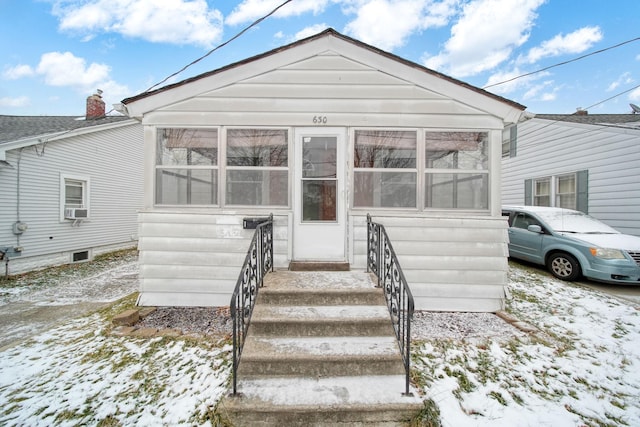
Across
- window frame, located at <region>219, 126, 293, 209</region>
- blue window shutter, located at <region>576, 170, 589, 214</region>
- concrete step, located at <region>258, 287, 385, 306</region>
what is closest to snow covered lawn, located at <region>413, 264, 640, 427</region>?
concrete step, located at <region>258, 287, 385, 306</region>

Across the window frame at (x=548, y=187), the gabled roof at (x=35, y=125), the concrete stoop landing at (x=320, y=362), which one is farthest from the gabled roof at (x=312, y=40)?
the window frame at (x=548, y=187)

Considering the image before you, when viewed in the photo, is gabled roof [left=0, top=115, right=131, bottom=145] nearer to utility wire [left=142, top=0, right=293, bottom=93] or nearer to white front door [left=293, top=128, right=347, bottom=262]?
utility wire [left=142, top=0, right=293, bottom=93]

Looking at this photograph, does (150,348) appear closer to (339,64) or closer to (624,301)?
(339,64)

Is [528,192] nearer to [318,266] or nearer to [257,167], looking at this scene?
[318,266]

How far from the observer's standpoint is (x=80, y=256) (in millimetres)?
8305

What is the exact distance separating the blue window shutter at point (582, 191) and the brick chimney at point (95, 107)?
17062 mm

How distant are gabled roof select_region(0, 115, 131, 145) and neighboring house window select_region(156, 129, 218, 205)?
5.87m

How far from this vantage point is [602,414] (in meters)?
2.27

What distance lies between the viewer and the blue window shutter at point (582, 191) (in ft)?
24.8

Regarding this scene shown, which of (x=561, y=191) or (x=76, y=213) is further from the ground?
(x=561, y=191)

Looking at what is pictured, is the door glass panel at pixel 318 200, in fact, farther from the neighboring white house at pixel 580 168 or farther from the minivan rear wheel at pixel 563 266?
the neighboring white house at pixel 580 168

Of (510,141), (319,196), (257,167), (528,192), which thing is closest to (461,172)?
(319,196)

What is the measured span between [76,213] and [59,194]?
0.68 m

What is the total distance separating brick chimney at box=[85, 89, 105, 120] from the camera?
33.0ft
